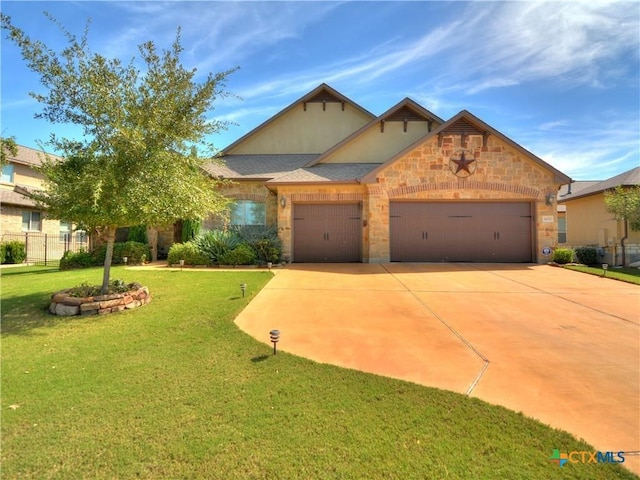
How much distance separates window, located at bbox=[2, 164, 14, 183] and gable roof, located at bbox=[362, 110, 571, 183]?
77.0 feet

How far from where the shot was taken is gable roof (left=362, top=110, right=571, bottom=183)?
41.7 feet

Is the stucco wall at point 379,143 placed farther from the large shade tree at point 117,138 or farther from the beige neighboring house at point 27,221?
the beige neighboring house at point 27,221

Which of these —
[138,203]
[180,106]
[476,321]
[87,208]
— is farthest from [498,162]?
[87,208]

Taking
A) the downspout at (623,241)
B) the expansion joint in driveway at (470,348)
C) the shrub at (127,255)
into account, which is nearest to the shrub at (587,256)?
the downspout at (623,241)

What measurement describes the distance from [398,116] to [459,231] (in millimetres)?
6521

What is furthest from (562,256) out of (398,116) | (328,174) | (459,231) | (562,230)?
(562,230)

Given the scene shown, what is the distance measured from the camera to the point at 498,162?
13.1m

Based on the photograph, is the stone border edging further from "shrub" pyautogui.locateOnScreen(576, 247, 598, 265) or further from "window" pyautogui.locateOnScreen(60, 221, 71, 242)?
"window" pyautogui.locateOnScreen(60, 221, 71, 242)

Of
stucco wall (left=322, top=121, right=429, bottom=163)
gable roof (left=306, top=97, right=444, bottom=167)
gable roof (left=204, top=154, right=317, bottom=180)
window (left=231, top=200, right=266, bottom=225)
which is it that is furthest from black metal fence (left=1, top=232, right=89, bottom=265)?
stucco wall (left=322, top=121, right=429, bottom=163)

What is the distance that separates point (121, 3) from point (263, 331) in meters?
9.49

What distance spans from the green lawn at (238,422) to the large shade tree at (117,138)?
294cm

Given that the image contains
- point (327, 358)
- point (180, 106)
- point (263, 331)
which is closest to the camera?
point (327, 358)

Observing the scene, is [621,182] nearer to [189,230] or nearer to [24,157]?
[189,230]

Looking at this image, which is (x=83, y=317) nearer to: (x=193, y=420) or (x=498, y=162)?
(x=193, y=420)
